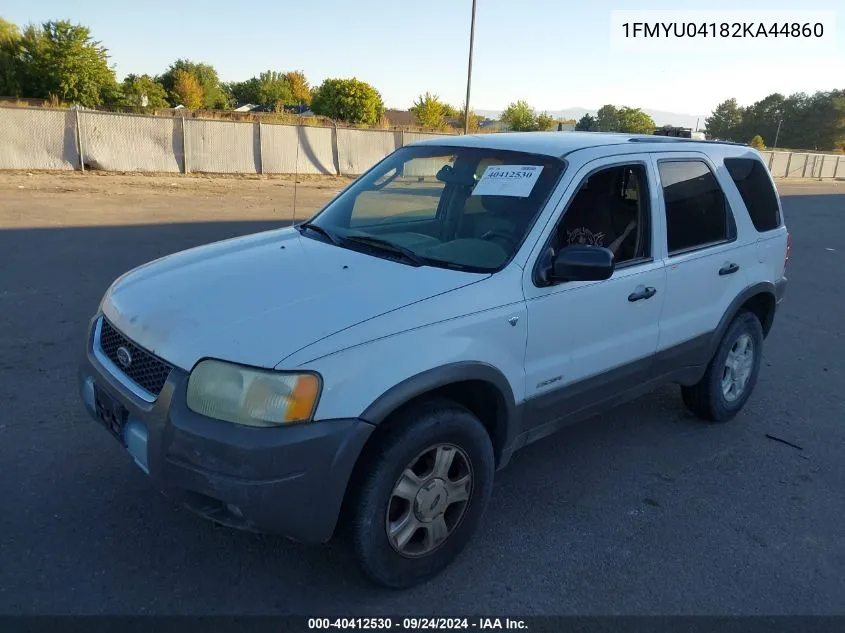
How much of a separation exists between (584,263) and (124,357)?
1.97 metres

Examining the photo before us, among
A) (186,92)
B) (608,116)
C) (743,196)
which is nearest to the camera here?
(743,196)

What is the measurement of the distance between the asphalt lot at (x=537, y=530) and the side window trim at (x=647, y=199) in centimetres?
A: 124

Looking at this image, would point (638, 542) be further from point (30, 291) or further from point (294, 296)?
point (30, 291)

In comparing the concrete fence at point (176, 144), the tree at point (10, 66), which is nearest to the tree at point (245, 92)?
the tree at point (10, 66)

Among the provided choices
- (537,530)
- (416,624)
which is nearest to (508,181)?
(537,530)

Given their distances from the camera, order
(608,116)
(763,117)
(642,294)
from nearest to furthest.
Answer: (642,294) < (608,116) < (763,117)

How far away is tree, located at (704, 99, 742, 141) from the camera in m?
87.4

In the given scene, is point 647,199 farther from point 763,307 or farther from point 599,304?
point 763,307

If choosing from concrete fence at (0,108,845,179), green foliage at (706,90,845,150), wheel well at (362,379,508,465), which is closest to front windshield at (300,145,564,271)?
wheel well at (362,379,508,465)

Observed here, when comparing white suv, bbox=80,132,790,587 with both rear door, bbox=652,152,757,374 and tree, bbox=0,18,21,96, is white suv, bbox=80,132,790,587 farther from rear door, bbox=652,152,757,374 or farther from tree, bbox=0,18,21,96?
tree, bbox=0,18,21,96

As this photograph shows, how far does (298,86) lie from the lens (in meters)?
103

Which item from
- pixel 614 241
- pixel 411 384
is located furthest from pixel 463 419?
pixel 614 241

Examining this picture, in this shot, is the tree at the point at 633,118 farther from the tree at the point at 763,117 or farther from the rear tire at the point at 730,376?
the tree at the point at 763,117

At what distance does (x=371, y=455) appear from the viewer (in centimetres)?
263
